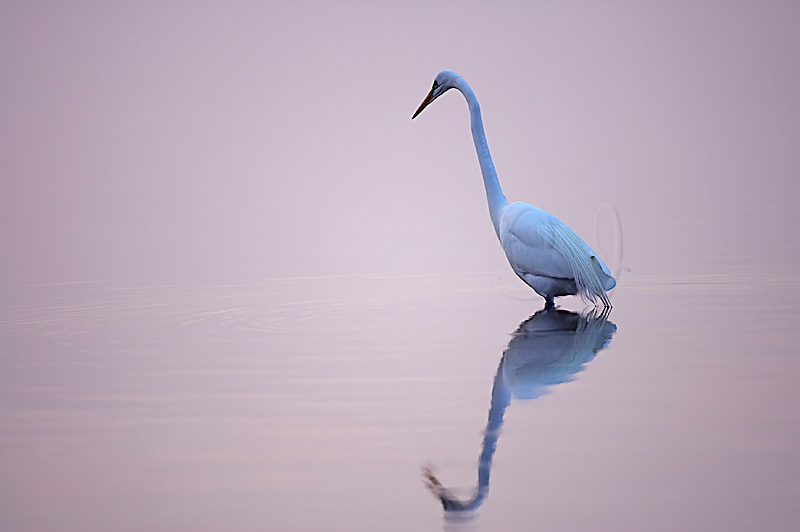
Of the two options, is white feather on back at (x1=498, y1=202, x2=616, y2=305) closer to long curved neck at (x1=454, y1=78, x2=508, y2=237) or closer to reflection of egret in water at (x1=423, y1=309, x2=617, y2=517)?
reflection of egret in water at (x1=423, y1=309, x2=617, y2=517)

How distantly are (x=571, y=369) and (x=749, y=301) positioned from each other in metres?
2.32

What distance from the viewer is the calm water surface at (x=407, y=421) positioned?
203 centimetres

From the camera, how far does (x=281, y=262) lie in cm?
912

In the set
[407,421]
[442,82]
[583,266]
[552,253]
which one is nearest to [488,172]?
[442,82]

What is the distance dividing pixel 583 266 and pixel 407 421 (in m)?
2.39

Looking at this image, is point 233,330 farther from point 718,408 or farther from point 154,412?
point 718,408

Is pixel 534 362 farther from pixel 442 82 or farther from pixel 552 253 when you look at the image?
pixel 442 82

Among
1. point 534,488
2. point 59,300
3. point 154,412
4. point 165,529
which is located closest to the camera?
point 165,529

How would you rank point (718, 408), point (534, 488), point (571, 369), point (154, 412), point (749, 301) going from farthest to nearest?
point (749, 301) → point (571, 369) → point (154, 412) → point (718, 408) → point (534, 488)

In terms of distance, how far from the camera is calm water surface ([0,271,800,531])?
2.03m

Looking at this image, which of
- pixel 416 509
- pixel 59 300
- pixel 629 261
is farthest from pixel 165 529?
pixel 629 261

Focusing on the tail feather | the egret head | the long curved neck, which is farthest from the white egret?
the egret head

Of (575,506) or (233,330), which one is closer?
(575,506)

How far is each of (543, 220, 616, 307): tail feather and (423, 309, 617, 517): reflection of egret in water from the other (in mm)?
149
